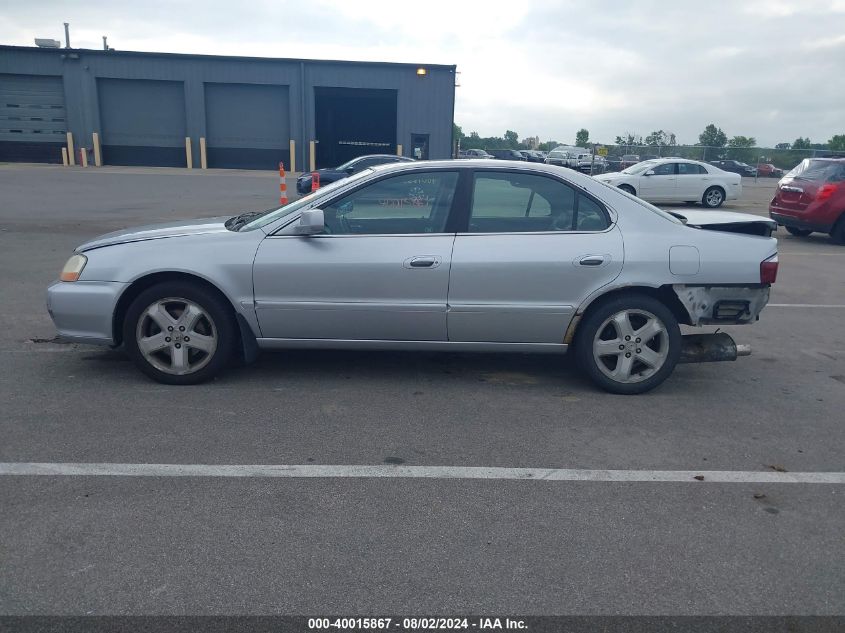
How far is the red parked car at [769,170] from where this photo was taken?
41.9 m

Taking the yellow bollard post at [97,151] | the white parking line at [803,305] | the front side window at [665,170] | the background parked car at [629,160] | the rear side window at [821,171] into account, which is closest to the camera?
the white parking line at [803,305]

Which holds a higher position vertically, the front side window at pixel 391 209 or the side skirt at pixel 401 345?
the front side window at pixel 391 209

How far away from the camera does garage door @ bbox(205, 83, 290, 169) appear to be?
3700 cm

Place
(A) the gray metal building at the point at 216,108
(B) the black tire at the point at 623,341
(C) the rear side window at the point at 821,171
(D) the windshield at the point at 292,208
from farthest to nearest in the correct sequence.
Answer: (A) the gray metal building at the point at 216,108, (C) the rear side window at the point at 821,171, (D) the windshield at the point at 292,208, (B) the black tire at the point at 623,341

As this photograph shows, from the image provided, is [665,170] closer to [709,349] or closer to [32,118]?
[709,349]

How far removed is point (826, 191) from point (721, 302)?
34.2ft

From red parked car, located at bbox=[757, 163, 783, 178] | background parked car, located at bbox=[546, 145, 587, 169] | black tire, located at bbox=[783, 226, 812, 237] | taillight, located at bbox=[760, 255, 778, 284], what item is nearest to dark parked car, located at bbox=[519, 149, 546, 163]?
background parked car, located at bbox=[546, 145, 587, 169]

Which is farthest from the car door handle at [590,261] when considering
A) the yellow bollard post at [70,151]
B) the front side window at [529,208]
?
the yellow bollard post at [70,151]

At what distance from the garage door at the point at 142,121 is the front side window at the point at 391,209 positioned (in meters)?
34.7

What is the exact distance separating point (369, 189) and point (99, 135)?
120ft

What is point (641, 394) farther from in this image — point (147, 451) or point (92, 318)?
point (92, 318)

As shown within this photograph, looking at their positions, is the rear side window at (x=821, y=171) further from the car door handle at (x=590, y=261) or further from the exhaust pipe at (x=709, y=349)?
the car door handle at (x=590, y=261)

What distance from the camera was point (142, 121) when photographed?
3738 cm

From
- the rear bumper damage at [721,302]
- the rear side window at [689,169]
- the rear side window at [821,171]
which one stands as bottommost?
the rear bumper damage at [721,302]
